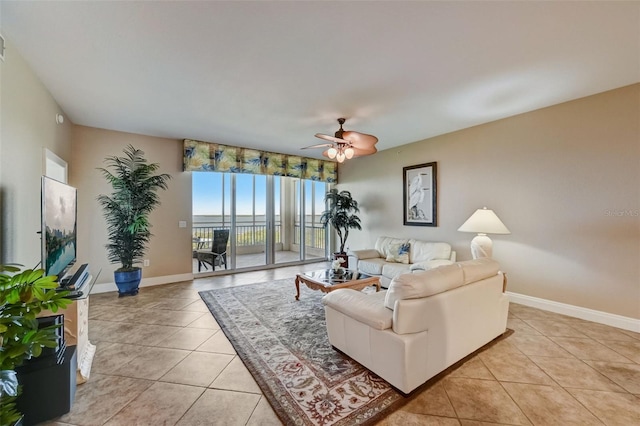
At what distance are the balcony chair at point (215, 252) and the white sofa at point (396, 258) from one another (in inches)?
104

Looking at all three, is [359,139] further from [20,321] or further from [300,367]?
[20,321]

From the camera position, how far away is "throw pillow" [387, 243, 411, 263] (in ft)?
14.4

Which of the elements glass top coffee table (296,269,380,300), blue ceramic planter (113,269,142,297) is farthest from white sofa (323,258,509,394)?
blue ceramic planter (113,269,142,297)

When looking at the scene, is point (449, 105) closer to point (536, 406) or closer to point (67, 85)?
point (536, 406)

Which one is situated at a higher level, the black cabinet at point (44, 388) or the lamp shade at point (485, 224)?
the lamp shade at point (485, 224)

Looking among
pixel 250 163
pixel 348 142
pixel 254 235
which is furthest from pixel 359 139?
pixel 254 235

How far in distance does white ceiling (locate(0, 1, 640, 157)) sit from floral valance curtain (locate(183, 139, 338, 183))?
4.12 ft

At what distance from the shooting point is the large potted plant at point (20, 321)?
3.56ft

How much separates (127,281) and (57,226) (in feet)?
6.78

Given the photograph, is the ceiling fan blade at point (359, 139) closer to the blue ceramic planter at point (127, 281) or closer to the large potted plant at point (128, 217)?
the large potted plant at point (128, 217)

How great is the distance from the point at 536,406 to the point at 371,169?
15.7ft

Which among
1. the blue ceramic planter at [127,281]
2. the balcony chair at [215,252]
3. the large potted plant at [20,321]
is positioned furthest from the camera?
the balcony chair at [215,252]

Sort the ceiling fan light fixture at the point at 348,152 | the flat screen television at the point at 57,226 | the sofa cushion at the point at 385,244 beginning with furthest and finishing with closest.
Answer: the sofa cushion at the point at 385,244 < the ceiling fan light fixture at the point at 348,152 < the flat screen television at the point at 57,226

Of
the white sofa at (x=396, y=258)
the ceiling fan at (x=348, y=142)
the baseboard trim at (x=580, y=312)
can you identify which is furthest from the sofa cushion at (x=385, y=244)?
the ceiling fan at (x=348, y=142)
